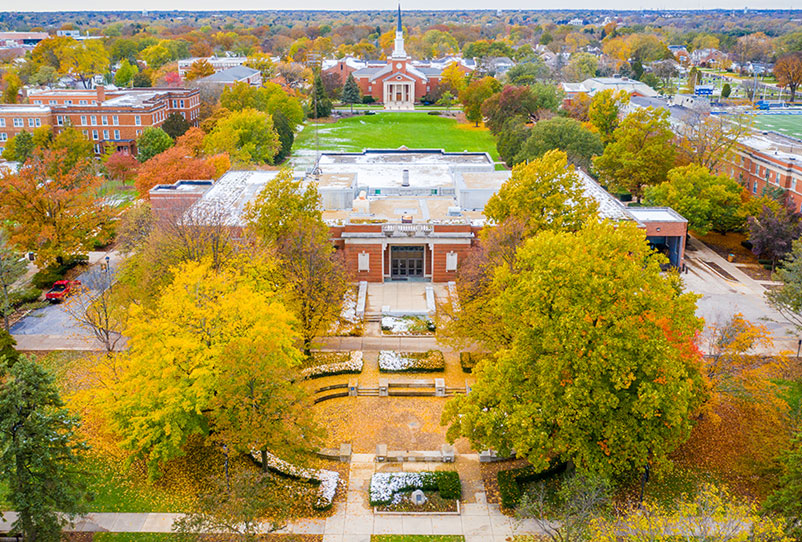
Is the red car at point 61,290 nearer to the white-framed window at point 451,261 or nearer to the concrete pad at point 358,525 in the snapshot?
the white-framed window at point 451,261

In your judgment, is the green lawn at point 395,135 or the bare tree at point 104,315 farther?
the green lawn at point 395,135

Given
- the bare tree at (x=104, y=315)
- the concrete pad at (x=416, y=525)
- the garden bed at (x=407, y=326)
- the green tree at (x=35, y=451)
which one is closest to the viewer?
the green tree at (x=35, y=451)

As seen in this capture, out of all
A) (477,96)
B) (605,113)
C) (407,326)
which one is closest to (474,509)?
(407,326)

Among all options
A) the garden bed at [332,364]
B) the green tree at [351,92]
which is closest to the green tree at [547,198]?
the garden bed at [332,364]

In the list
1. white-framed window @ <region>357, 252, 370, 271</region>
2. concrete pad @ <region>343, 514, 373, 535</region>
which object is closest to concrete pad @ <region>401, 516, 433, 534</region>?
concrete pad @ <region>343, 514, 373, 535</region>

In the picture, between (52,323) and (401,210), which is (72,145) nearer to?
(52,323)
